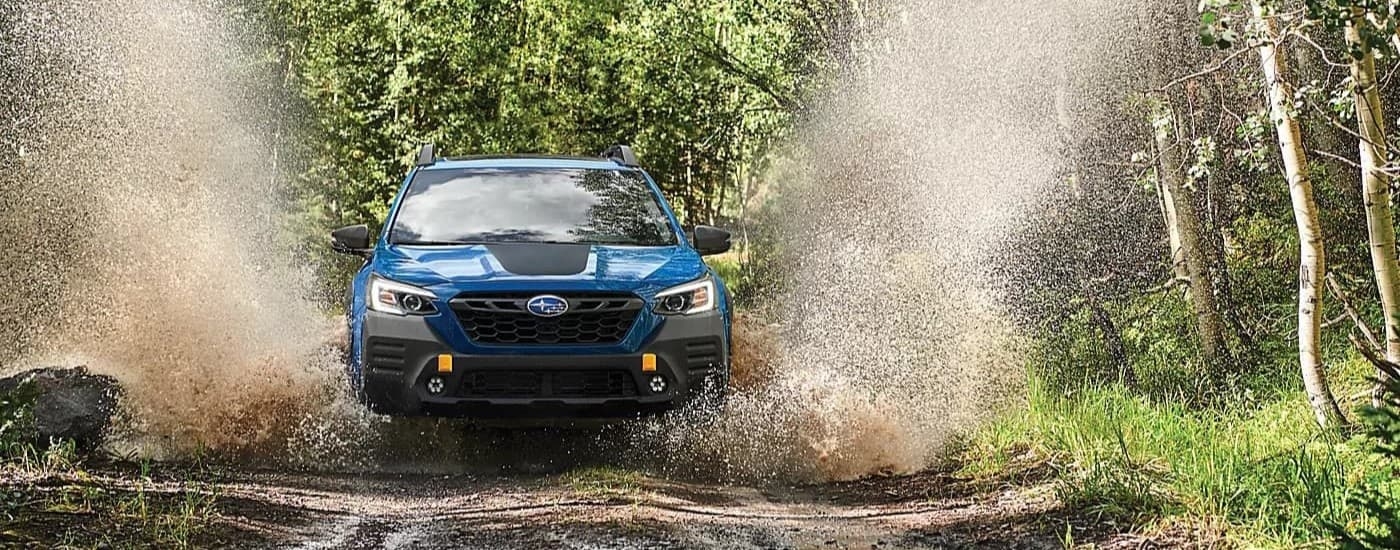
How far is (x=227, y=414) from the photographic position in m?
9.49

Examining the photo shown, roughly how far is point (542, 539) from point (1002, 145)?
7915 millimetres

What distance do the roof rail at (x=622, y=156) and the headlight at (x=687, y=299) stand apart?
80.7 inches

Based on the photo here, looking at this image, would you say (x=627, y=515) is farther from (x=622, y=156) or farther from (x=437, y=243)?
(x=622, y=156)

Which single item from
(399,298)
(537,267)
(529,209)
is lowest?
(399,298)

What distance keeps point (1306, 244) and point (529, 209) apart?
436 cm

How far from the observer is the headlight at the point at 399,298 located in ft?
26.8

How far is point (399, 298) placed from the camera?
324 inches

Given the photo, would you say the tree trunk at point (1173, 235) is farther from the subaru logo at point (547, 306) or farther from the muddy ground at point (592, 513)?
the subaru logo at point (547, 306)

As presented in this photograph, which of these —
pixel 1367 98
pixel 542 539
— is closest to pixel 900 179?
pixel 1367 98

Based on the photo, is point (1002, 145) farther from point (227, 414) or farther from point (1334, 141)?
point (227, 414)

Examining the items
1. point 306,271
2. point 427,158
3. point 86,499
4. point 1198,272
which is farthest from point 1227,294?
point 306,271

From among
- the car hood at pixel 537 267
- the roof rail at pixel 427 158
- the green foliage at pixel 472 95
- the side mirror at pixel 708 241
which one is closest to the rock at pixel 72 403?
the car hood at pixel 537 267

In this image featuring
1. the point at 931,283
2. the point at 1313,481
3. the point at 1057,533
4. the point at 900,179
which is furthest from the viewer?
the point at 900,179

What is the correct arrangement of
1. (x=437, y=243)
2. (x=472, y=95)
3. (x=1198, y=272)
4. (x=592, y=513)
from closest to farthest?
(x=592, y=513)
(x=437, y=243)
(x=1198, y=272)
(x=472, y=95)
